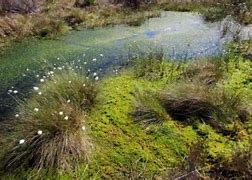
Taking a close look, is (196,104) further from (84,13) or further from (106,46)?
(84,13)

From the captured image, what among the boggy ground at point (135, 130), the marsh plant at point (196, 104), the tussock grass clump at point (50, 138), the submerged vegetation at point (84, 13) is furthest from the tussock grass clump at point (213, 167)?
the submerged vegetation at point (84, 13)

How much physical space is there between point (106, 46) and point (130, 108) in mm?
3057

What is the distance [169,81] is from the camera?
601cm

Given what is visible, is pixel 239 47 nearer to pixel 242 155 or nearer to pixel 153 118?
pixel 153 118

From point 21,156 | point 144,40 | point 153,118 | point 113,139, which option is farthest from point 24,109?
point 144,40

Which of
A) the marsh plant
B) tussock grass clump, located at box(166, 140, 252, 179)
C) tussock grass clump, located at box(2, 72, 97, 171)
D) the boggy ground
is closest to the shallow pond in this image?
the boggy ground

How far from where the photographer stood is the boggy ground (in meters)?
4.04

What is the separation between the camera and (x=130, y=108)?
5.25m

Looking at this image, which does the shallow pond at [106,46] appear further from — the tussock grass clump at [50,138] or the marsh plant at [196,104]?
the marsh plant at [196,104]

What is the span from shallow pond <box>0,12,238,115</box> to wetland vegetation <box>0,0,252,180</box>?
28 mm

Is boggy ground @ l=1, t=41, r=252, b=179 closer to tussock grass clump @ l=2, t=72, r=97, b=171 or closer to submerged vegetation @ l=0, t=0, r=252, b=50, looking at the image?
tussock grass clump @ l=2, t=72, r=97, b=171

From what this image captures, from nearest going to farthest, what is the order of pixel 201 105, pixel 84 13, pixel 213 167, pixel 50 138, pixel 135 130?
pixel 213 167 < pixel 50 138 < pixel 135 130 < pixel 201 105 < pixel 84 13

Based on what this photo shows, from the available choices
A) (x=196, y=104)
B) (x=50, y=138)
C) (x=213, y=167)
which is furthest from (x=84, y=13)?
(x=213, y=167)

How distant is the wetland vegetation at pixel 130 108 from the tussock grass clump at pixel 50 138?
0.04 ft
